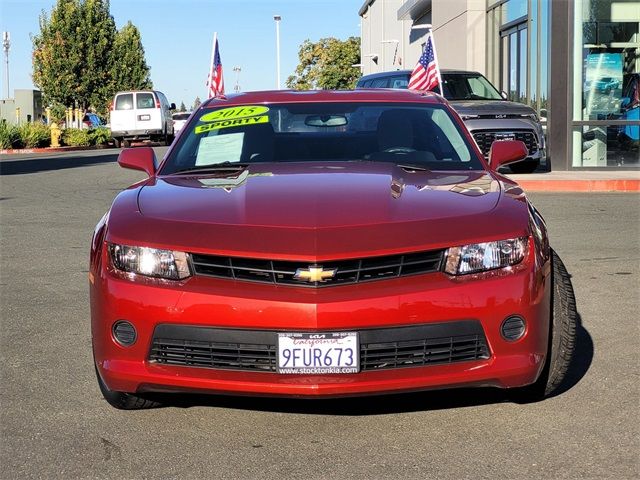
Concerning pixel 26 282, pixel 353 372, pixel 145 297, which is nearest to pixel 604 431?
pixel 353 372

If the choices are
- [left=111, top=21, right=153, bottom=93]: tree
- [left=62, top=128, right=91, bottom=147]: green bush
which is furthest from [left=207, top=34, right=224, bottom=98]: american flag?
[left=111, top=21, right=153, bottom=93]: tree

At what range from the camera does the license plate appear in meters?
3.67

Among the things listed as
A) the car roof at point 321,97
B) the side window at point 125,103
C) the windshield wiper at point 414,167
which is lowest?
the windshield wiper at point 414,167

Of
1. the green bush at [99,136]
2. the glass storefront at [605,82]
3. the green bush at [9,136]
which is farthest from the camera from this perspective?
the green bush at [99,136]

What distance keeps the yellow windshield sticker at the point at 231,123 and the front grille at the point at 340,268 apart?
1851mm

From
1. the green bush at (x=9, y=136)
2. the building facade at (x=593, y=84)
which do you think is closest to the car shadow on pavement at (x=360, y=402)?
the building facade at (x=593, y=84)

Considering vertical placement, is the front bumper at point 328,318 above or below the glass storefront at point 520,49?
below

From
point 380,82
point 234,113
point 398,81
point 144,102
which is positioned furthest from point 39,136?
point 234,113

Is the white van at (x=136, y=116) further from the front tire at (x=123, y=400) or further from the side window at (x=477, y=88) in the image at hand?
the front tire at (x=123, y=400)

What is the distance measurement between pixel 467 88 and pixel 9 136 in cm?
2112

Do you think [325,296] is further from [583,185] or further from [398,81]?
[398,81]

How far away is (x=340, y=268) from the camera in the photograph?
3.75 m

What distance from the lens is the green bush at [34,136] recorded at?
35.8 m

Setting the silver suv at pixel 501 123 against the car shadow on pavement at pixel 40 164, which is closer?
the silver suv at pixel 501 123
